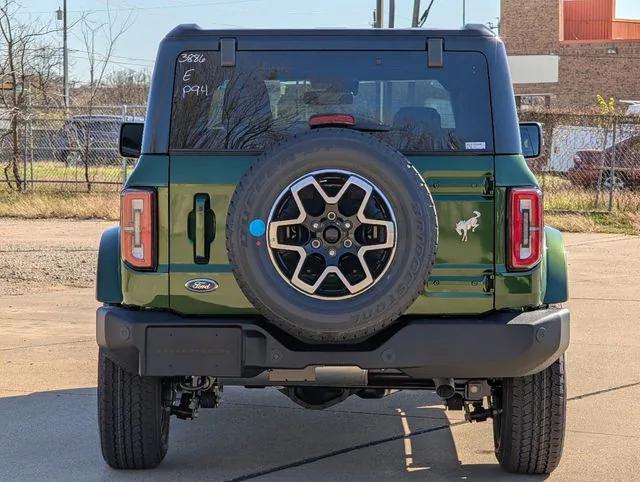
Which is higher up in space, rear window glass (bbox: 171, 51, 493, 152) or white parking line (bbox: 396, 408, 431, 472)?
rear window glass (bbox: 171, 51, 493, 152)

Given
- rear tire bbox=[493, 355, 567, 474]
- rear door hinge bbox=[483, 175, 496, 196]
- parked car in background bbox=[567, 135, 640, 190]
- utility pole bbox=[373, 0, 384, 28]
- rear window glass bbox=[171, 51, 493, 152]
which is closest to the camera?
rear door hinge bbox=[483, 175, 496, 196]

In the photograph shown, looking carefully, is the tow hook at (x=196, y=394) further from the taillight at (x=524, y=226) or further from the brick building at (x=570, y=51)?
the brick building at (x=570, y=51)

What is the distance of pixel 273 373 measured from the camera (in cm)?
494

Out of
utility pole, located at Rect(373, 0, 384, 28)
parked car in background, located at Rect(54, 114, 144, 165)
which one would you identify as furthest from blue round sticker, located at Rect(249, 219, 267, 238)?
utility pole, located at Rect(373, 0, 384, 28)

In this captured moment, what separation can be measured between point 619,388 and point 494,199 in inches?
115

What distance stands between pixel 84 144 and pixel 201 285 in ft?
66.1

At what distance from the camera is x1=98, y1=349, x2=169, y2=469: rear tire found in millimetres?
5227

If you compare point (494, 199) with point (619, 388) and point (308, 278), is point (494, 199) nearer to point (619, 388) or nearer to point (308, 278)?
point (308, 278)

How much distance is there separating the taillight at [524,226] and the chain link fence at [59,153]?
18.5m

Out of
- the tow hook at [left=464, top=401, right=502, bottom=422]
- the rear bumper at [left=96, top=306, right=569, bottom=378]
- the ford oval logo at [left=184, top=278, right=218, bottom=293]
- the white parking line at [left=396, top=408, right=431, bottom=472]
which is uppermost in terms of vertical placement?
the ford oval logo at [left=184, top=278, right=218, bottom=293]

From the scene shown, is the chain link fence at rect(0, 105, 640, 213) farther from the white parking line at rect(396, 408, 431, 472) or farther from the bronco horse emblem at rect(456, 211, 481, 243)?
the bronco horse emblem at rect(456, 211, 481, 243)

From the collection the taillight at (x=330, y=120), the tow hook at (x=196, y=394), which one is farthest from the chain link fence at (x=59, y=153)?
the taillight at (x=330, y=120)

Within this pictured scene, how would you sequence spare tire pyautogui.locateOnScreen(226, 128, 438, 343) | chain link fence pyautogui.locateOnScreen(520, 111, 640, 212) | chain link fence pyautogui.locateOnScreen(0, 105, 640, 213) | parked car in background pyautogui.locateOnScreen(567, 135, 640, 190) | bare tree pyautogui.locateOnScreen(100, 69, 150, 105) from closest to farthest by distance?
spare tire pyautogui.locateOnScreen(226, 128, 438, 343) → chain link fence pyautogui.locateOnScreen(520, 111, 640, 212) → chain link fence pyautogui.locateOnScreen(0, 105, 640, 213) → parked car in background pyautogui.locateOnScreen(567, 135, 640, 190) → bare tree pyautogui.locateOnScreen(100, 69, 150, 105)

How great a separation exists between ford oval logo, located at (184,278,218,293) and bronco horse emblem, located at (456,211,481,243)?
103cm
